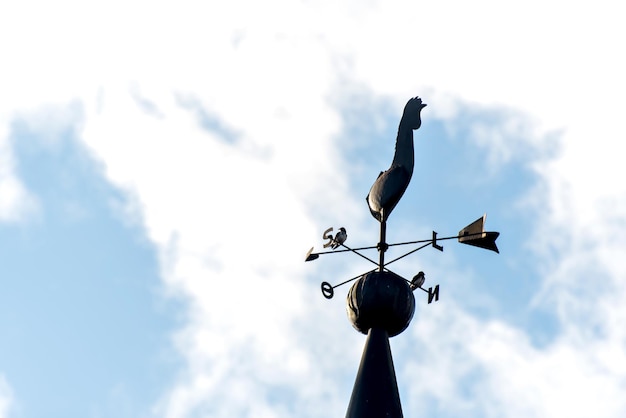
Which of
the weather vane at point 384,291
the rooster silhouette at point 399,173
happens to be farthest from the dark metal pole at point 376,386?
the rooster silhouette at point 399,173

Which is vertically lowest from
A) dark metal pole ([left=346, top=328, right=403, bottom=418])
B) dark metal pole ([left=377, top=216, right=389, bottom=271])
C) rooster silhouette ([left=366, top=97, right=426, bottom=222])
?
dark metal pole ([left=346, top=328, right=403, bottom=418])

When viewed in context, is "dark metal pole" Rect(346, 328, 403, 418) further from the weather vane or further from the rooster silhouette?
the rooster silhouette

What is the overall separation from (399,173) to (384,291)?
1.91 m

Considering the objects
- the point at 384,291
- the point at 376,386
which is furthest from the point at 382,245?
the point at 376,386

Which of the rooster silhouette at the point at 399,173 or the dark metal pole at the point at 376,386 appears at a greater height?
the rooster silhouette at the point at 399,173

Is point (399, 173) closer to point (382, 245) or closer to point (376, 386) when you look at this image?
point (382, 245)

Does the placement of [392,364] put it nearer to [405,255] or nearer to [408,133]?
[405,255]

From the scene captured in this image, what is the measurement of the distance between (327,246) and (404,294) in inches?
63.7

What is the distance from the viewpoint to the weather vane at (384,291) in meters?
9.48

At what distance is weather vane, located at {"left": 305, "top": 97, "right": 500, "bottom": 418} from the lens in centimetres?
948

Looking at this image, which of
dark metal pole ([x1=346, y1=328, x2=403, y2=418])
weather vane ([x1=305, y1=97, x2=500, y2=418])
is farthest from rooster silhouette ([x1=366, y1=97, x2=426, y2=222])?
dark metal pole ([x1=346, y1=328, x2=403, y2=418])

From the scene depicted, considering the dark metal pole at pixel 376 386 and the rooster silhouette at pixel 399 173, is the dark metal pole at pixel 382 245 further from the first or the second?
the dark metal pole at pixel 376 386

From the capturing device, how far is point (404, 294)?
10.4 metres

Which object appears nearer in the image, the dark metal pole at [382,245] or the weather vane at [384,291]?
the weather vane at [384,291]
